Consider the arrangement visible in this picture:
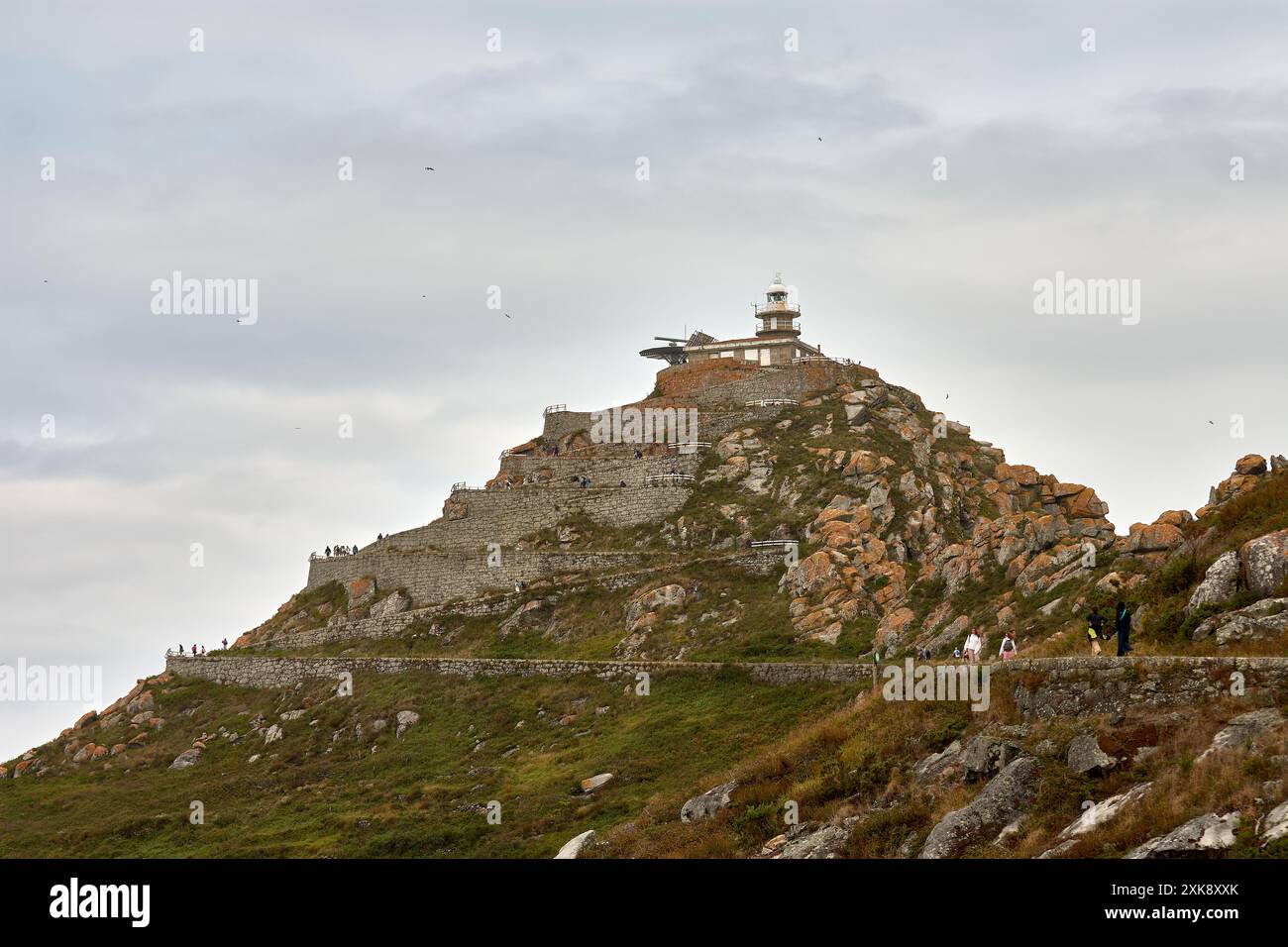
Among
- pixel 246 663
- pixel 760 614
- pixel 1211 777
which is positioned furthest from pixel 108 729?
pixel 1211 777

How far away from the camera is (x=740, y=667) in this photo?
179 feet

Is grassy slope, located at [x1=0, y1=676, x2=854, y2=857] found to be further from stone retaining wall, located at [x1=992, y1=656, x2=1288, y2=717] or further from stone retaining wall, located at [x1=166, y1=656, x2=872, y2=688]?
stone retaining wall, located at [x1=992, y1=656, x2=1288, y2=717]

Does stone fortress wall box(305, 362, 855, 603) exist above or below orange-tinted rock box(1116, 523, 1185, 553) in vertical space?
above

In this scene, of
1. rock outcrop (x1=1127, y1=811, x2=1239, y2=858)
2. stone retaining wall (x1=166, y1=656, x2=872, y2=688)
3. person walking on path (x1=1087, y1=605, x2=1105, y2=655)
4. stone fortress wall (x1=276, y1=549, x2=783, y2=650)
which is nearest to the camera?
rock outcrop (x1=1127, y1=811, x2=1239, y2=858)

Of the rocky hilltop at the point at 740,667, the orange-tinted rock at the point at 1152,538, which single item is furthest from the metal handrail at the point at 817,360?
the orange-tinted rock at the point at 1152,538

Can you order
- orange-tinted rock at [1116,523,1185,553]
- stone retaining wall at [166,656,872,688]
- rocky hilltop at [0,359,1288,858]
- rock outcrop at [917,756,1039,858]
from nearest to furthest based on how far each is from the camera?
rock outcrop at [917,756,1039,858] → rocky hilltop at [0,359,1288,858] → orange-tinted rock at [1116,523,1185,553] → stone retaining wall at [166,656,872,688]

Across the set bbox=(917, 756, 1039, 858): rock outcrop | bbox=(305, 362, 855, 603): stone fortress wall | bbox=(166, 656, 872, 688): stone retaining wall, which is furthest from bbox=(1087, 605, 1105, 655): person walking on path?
bbox=(305, 362, 855, 603): stone fortress wall

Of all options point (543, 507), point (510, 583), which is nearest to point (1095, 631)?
point (510, 583)

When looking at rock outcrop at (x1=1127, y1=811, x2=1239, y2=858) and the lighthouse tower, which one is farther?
the lighthouse tower

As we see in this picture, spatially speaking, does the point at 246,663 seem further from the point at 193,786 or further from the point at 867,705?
the point at 867,705

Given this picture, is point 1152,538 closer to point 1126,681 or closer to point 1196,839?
point 1126,681

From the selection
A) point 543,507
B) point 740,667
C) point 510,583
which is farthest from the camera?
point 543,507

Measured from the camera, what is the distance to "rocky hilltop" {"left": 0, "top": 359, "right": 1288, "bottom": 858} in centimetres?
2723

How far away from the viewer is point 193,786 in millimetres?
61125
